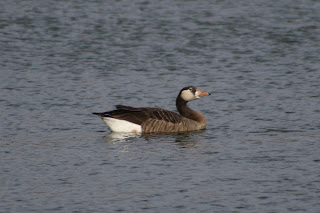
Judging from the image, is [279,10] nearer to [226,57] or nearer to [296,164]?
[226,57]

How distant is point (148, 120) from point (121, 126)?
2.19 feet

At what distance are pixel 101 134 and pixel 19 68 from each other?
28.7 ft

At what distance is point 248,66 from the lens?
84.6 ft

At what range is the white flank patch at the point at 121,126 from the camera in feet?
57.1

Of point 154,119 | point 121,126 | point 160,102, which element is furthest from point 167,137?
point 160,102

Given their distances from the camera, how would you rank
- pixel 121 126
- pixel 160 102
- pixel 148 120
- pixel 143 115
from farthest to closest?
pixel 160 102
pixel 143 115
pixel 148 120
pixel 121 126

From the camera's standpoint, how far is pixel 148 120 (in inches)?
699

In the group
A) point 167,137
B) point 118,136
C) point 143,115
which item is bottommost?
point 167,137

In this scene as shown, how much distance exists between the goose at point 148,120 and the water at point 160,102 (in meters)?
0.40

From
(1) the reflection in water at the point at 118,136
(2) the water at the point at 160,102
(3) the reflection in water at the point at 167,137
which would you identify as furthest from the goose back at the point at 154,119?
(2) the water at the point at 160,102

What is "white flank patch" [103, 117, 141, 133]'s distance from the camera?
17.4m

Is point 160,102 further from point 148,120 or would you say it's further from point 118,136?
point 118,136

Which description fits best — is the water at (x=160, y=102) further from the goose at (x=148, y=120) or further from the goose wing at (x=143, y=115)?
the goose wing at (x=143, y=115)

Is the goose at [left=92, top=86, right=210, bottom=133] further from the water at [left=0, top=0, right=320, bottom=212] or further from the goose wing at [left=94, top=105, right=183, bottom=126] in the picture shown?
the water at [left=0, top=0, right=320, bottom=212]
